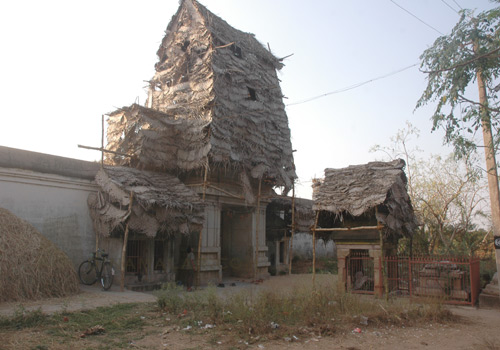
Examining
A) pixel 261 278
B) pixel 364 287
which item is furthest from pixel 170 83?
pixel 364 287

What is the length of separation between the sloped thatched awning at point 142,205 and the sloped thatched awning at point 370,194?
445 cm

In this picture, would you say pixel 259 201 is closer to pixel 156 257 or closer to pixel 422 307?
pixel 156 257

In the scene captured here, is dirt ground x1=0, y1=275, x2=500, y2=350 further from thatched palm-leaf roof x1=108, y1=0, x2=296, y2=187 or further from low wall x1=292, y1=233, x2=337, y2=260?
low wall x1=292, y1=233, x2=337, y2=260

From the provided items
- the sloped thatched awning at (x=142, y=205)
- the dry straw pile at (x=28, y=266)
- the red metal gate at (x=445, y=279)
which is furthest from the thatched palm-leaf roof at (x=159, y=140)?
the red metal gate at (x=445, y=279)

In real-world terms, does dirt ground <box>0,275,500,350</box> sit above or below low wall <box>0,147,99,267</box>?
below

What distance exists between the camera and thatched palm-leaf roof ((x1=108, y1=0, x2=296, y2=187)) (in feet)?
53.8

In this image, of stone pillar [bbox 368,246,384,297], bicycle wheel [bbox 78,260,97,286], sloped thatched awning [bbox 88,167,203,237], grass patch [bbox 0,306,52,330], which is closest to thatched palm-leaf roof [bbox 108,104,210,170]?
sloped thatched awning [bbox 88,167,203,237]

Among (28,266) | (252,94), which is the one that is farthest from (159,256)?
(252,94)

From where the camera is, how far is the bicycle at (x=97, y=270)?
12664mm

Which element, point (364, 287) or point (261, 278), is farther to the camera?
point (261, 278)

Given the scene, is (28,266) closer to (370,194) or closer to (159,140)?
(159,140)

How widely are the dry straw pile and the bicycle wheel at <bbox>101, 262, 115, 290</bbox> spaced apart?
1.24 metres

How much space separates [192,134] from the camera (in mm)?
16438

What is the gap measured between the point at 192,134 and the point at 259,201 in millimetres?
4471
